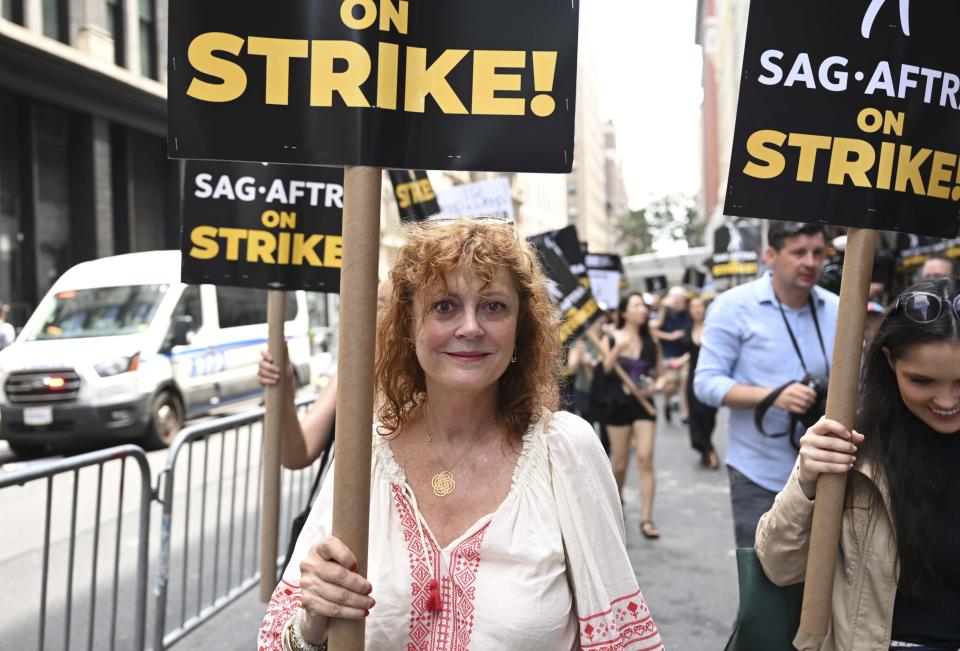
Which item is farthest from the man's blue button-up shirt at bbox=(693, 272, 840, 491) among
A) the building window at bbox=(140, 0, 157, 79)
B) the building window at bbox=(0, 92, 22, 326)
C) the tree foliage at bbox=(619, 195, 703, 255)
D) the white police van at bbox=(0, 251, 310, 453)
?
the tree foliage at bbox=(619, 195, 703, 255)

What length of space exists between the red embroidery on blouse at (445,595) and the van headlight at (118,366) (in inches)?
318

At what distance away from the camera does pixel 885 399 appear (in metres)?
Answer: 2.36

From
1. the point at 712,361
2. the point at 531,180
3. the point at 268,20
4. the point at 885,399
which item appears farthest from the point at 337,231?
the point at 531,180

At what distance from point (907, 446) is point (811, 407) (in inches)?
58.0

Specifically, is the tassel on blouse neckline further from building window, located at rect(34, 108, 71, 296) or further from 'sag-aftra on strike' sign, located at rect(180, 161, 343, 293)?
building window, located at rect(34, 108, 71, 296)

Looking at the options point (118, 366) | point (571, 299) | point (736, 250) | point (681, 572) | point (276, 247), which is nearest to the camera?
point (276, 247)

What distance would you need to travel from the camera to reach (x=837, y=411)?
2158 millimetres

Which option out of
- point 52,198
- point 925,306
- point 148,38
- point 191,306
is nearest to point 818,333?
point 925,306

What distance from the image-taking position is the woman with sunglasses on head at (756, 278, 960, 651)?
7.18 feet

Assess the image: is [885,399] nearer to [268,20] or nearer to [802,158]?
[802,158]

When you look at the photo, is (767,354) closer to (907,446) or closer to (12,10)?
(907,446)

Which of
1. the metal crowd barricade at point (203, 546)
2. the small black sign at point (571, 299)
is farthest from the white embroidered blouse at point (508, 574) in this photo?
the small black sign at point (571, 299)

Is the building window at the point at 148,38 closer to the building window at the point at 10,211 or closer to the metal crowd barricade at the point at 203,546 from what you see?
the building window at the point at 10,211

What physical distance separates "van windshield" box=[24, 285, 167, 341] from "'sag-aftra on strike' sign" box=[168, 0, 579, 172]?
6.03 m
